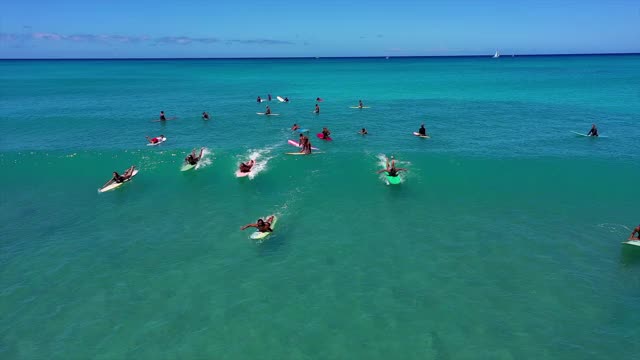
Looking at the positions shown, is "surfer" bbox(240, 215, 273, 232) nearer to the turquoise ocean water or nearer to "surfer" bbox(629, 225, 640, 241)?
the turquoise ocean water

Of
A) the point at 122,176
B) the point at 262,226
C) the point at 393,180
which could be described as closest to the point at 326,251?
the point at 262,226

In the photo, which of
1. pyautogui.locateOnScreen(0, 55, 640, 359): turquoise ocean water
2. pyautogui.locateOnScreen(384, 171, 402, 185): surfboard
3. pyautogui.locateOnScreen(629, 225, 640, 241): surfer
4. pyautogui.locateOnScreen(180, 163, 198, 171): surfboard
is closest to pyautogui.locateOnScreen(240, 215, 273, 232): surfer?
pyautogui.locateOnScreen(0, 55, 640, 359): turquoise ocean water

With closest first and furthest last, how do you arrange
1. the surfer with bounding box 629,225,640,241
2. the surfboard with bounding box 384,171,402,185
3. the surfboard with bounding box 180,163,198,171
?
the surfer with bounding box 629,225,640,241 → the surfboard with bounding box 384,171,402,185 → the surfboard with bounding box 180,163,198,171

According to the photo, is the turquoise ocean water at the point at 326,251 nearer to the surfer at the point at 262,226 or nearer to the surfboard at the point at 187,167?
the surfer at the point at 262,226

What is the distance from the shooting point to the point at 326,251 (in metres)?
23.2

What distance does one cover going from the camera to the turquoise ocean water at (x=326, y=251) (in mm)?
16891

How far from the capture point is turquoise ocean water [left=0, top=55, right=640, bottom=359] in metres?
16.9

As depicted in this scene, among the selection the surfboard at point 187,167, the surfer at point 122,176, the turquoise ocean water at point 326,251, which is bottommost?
the turquoise ocean water at point 326,251

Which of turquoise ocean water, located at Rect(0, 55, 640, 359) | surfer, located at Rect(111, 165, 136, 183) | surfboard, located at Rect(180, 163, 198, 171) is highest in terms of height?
surfboard, located at Rect(180, 163, 198, 171)

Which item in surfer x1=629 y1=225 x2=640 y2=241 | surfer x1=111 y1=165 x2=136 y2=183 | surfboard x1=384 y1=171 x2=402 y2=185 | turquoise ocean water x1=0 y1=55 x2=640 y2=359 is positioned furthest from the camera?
surfer x1=111 y1=165 x2=136 y2=183

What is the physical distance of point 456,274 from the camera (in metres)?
20.8

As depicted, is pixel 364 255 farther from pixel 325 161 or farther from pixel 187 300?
pixel 325 161

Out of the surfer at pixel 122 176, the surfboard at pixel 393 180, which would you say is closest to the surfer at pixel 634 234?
→ the surfboard at pixel 393 180

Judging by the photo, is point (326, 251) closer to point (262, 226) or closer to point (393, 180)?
point (262, 226)
